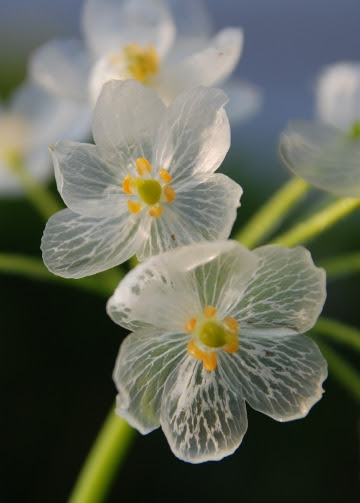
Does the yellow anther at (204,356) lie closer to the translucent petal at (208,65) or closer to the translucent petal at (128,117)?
the translucent petal at (128,117)

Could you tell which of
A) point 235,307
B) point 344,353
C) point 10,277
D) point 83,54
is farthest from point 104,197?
point 344,353

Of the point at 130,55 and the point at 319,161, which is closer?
the point at 319,161

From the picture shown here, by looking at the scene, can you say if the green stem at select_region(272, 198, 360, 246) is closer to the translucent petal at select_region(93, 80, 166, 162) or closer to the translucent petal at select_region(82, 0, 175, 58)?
the translucent petal at select_region(93, 80, 166, 162)

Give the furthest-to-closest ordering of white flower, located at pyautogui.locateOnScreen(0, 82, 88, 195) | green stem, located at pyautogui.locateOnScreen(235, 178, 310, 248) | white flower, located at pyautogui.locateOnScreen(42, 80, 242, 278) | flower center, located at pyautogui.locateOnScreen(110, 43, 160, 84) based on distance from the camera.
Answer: white flower, located at pyautogui.locateOnScreen(0, 82, 88, 195)
flower center, located at pyautogui.locateOnScreen(110, 43, 160, 84)
green stem, located at pyautogui.locateOnScreen(235, 178, 310, 248)
white flower, located at pyautogui.locateOnScreen(42, 80, 242, 278)

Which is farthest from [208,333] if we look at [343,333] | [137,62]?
[137,62]

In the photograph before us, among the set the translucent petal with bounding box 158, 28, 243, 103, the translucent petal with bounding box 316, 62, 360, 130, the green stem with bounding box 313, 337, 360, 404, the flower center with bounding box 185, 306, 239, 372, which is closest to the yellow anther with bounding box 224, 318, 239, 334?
the flower center with bounding box 185, 306, 239, 372

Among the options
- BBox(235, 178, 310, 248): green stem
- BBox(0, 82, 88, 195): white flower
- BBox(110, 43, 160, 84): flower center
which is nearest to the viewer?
BBox(235, 178, 310, 248): green stem

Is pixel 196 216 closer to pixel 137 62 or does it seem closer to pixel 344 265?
pixel 344 265
